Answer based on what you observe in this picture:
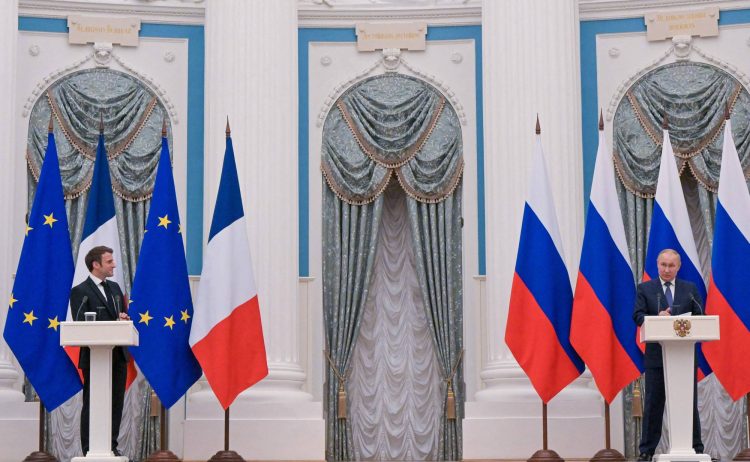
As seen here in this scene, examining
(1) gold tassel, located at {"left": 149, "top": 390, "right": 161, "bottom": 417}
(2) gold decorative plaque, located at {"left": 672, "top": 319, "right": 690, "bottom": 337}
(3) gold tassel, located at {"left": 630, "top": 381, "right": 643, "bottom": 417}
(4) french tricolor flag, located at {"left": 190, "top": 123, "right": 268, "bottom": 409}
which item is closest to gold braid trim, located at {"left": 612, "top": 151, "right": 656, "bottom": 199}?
(3) gold tassel, located at {"left": 630, "top": 381, "right": 643, "bottom": 417}

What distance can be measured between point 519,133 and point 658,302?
3.66m

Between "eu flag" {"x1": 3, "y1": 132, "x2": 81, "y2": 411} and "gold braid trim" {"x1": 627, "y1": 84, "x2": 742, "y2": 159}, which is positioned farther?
"gold braid trim" {"x1": 627, "y1": 84, "x2": 742, "y2": 159}

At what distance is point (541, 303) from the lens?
10703 mm

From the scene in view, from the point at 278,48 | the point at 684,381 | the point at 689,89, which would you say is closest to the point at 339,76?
the point at 278,48

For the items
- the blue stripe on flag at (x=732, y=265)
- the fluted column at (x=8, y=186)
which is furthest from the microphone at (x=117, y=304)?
the blue stripe on flag at (x=732, y=265)

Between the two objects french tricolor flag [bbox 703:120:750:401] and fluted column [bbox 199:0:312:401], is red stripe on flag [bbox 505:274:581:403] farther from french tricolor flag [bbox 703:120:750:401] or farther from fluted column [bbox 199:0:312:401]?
fluted column [bbox 199:0:312:401]

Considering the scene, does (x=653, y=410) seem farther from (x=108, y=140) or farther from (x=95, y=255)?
(x=108, y=140)

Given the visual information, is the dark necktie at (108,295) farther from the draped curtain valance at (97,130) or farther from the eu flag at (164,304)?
the draped curtain valance at (97,130)

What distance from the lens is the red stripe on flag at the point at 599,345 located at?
410 inches

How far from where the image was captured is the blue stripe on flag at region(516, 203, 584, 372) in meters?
10.7

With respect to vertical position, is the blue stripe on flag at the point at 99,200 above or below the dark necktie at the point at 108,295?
above

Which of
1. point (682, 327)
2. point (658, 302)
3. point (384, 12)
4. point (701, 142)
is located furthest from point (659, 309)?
point (384, 12)

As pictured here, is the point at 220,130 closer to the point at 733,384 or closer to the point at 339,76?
the point at 339,76

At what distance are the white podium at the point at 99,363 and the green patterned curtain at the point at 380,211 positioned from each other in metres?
4.47
